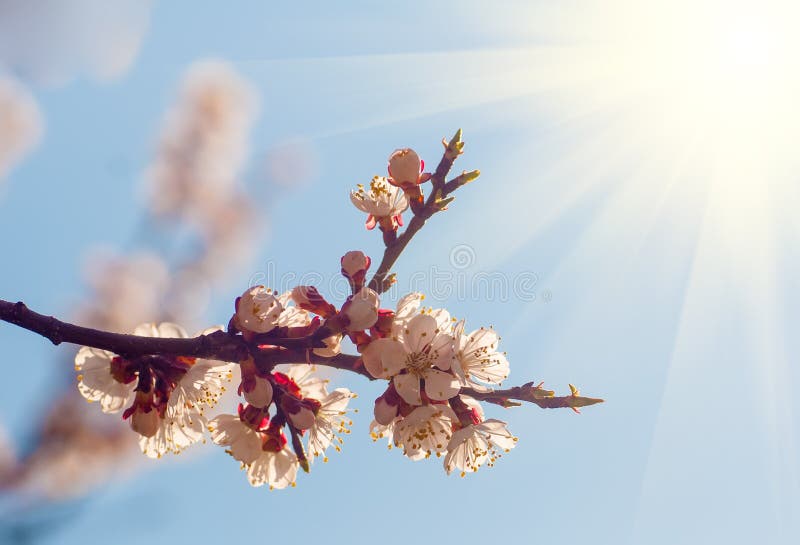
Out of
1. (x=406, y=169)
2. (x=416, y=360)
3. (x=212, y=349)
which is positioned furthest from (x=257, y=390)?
(x=406, y=169)

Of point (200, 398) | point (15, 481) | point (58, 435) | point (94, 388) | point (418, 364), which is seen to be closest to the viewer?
point (418, 364)

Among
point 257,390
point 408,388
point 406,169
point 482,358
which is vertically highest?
point 406,169

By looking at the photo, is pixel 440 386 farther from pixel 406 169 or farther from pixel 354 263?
pixel 406 169

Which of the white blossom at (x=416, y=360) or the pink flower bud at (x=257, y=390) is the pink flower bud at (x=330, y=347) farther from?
the pink flower bud at (x=257, y=390)

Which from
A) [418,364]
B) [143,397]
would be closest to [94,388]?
[143,397]

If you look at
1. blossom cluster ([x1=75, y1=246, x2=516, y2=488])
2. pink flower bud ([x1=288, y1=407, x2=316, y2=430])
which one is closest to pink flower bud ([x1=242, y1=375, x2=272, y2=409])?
blossom cluster ([x1=75, y1=246, x2=516, y2=488])

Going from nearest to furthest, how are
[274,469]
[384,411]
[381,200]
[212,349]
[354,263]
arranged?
[212,349] → [384,411] → [354,263] → [274,469] → [381,200]

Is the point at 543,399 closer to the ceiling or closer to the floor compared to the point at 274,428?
closer to the ceiling

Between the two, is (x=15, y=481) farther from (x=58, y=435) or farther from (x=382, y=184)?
(x=382, y=184)
